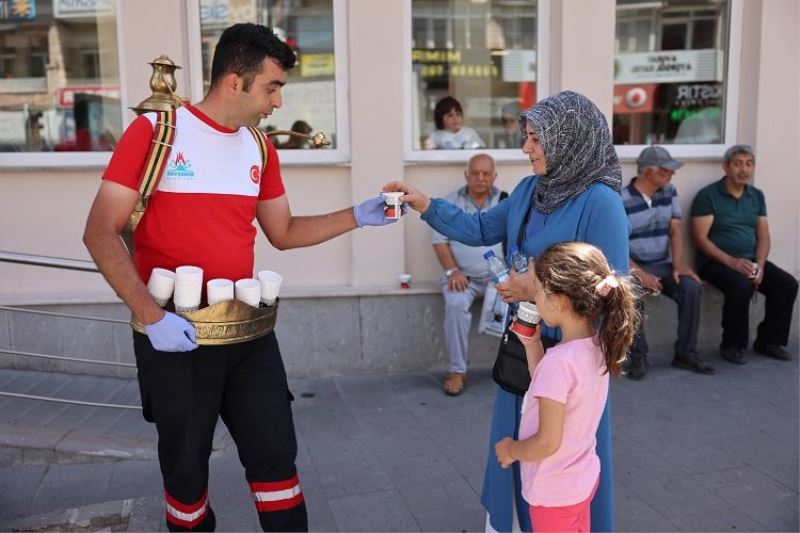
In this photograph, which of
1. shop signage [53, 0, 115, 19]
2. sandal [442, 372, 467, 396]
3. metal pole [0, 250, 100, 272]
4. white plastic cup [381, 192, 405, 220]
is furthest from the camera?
shop signage [53, 0, 115, 19]

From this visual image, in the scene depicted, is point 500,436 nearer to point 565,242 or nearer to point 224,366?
point 565,242

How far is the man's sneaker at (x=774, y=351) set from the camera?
5.67 m

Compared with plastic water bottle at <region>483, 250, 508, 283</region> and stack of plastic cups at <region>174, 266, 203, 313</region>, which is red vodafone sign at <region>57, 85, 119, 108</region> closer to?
stack of plastic cups at <region>174, 266, 203, 313</region>

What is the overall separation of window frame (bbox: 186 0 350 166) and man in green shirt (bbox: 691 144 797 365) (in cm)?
296

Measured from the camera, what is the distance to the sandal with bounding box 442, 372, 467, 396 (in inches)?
196

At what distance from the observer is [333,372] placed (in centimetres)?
535

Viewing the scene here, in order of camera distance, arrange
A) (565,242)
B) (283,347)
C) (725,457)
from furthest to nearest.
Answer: (283,347), (725,457), (565,242)

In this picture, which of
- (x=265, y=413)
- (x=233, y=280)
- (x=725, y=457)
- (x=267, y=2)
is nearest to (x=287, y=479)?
(x=265, y=413)

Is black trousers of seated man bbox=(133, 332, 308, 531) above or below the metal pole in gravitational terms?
below

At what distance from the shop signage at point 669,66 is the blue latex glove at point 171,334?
5.01 metres

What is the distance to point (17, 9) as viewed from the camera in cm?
546

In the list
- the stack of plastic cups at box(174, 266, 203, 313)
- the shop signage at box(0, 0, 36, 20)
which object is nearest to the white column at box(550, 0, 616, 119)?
the stack of plastic cups at box(174, 266, 203, 313)

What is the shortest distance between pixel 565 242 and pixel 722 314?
4180 mm

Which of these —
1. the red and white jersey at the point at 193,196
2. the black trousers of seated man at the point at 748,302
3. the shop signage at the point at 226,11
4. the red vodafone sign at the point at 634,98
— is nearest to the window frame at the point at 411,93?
the red vodafone sign at the point at 634,98
